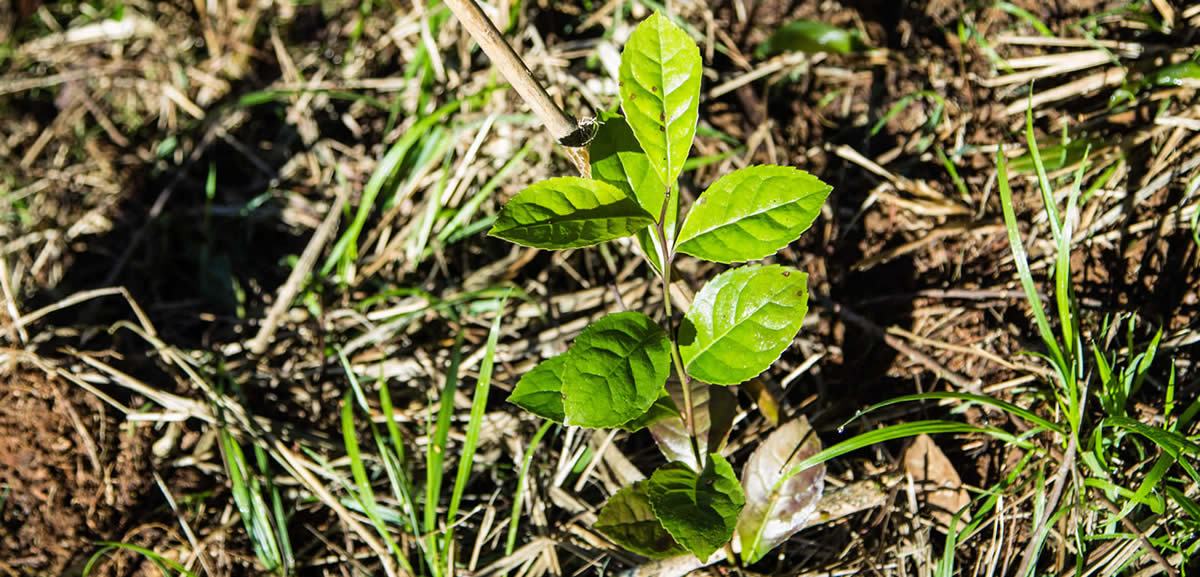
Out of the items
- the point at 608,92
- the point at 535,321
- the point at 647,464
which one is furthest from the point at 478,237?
the point at 647,464

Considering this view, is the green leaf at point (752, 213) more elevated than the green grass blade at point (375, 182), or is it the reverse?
the green leaf at point (752, 213)

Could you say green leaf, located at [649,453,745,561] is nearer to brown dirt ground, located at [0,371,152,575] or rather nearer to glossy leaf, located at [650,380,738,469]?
glossy leaf, located at [650,380,738,469]

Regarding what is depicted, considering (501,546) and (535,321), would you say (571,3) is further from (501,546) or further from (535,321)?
(501,546)

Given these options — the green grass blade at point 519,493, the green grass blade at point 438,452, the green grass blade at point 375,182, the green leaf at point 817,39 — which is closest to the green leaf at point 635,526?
the green grass blade at point 519,493

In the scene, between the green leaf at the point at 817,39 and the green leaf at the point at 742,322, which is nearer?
the green leaf at the point at 742,322

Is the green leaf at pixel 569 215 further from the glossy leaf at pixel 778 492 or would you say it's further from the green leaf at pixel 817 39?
the green leaf at pixel 817 39

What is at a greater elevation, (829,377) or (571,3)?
(571,3)
